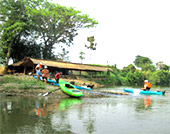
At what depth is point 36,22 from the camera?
29016 mm

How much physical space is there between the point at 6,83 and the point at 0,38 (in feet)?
45.7

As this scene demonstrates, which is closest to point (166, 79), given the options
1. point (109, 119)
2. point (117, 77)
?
point (117, 77)

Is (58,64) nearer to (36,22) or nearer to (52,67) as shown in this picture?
(52,67)

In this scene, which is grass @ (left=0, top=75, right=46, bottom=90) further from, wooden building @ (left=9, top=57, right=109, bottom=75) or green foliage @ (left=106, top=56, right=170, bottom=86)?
green foliage @ (left=106, top=56, right=170, bottom=86)

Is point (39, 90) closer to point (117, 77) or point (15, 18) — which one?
point (15, 18)

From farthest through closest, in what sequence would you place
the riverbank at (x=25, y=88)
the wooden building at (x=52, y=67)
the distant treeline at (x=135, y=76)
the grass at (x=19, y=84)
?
the distant treeline at (x=135, y=76), the wooden building at (x=52, y=67), the grass at (x=19, y=84), the riverbank at (x=25, y=88)

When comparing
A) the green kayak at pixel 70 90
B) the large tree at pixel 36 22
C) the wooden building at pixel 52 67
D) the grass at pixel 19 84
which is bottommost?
the green kayak at pixel 70 90

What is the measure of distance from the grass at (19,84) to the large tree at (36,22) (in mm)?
10994

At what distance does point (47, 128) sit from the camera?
21.9 feet

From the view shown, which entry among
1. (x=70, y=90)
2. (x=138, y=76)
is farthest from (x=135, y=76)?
(x=70, y=90)

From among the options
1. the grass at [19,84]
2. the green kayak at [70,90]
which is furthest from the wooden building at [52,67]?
the green kayak at [70,90]

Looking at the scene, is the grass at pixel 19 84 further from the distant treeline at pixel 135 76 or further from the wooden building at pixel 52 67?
the distant treeline at pixel 135 76

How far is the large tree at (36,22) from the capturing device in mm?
27094

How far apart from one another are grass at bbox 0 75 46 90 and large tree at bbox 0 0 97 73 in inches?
433
